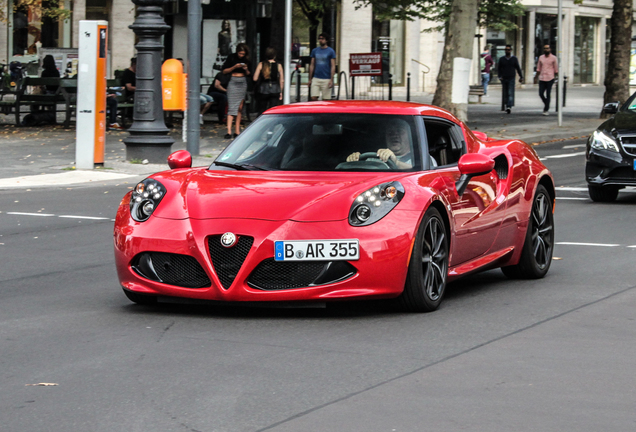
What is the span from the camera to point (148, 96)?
18297 millimetres

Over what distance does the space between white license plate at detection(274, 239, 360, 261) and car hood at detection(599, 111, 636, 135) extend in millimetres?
8165

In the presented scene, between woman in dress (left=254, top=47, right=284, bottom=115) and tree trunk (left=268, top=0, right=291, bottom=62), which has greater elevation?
tree trunk (left=268, top=0, right=291, bottom=62)

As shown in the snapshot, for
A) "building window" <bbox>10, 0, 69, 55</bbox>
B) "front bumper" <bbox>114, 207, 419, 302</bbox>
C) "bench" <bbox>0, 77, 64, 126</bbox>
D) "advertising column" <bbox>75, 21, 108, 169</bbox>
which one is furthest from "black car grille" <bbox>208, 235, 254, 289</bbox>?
"building window" <bbox>10, 0, 69, 55</bbox>

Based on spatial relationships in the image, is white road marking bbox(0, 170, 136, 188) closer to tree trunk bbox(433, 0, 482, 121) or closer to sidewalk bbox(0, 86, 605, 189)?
sidewalk bbox(0, 86, 605, 189)

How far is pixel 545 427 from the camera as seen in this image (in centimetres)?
438

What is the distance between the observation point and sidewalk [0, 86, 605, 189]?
55.2ft

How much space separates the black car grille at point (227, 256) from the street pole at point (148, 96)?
12.1 metres

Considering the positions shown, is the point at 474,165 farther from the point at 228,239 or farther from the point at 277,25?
the point at 277,25

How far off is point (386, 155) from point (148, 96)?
457 inches

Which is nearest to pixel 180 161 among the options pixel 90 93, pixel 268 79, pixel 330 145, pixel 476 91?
pixel 330 145

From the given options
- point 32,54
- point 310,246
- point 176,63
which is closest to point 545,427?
point 310,246

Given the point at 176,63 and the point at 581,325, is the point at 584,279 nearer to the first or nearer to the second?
the point at 581,325

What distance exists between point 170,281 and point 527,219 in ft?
9.36

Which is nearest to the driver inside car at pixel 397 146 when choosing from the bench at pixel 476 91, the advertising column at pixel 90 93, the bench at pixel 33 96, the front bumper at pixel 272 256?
the front bumper at pixel 272 256
